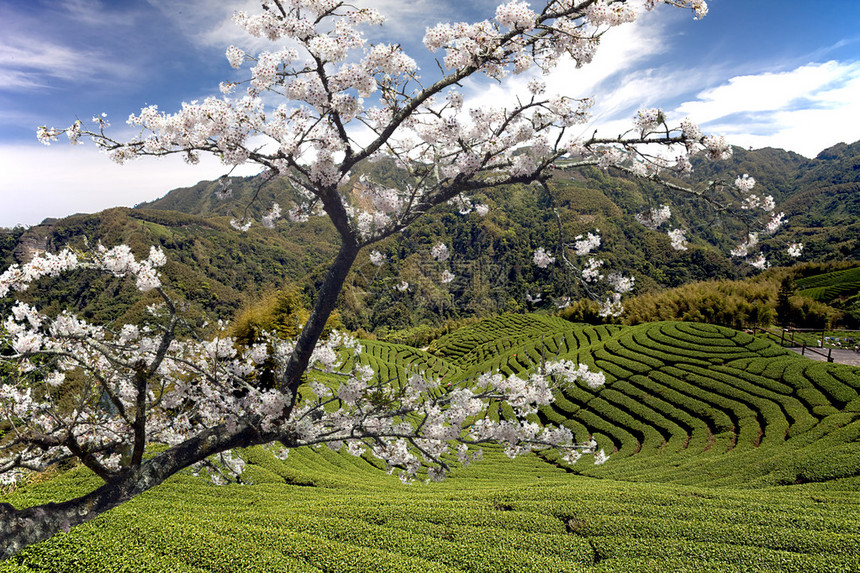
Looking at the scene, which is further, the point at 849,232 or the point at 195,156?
the point at 849,232

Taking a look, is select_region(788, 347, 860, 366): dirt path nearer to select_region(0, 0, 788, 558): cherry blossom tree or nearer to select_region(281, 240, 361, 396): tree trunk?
select_region(0, 0, 788, 558): cherry blossom tree

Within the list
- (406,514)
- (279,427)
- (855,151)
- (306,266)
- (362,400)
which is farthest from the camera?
(855,151)

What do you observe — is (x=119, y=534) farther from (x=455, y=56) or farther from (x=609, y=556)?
(x=455, y=56)

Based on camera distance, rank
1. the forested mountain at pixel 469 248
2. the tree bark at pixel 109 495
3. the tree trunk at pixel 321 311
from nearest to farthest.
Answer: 1. the tree bark at pixel 109 495
2. the tree trunk at pixel 321 311
3. the forested mountain at pixel 469 248

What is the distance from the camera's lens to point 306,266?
125 m

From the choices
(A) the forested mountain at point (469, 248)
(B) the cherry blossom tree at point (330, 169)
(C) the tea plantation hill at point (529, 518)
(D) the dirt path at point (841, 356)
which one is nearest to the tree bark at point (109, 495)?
(B) the cherry blossom tree at point (330, 169)

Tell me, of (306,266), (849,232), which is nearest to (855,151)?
(849,232)

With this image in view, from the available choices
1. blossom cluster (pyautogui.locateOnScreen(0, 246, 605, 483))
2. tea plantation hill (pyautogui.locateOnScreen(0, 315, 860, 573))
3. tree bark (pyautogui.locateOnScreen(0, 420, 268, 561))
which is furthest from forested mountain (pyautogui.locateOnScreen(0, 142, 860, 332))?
tree bark (pyautogui.locateOnScreen(0, 420, 268, 561))

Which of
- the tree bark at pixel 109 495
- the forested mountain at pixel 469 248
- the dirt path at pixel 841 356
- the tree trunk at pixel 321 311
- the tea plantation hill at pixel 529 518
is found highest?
the forested mountain at pixel 469 248

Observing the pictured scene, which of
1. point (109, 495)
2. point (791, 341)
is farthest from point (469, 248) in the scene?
point (109, 495)

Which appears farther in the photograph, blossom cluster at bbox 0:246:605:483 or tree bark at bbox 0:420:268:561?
blossom cluster at bbox 0:246:605:483

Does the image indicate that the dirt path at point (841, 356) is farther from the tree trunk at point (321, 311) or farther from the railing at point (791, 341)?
the tree trunk at point (321, 311)

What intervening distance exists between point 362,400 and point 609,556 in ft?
12.7

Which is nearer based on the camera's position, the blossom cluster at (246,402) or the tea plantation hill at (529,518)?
the blossom cluster at (246,402)
